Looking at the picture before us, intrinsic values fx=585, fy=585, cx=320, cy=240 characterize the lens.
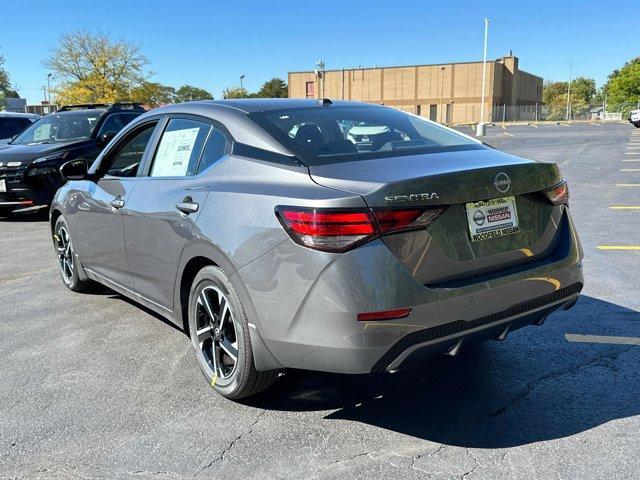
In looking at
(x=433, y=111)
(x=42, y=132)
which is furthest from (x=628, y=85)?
(x=42, y=132)

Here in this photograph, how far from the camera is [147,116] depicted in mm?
4273

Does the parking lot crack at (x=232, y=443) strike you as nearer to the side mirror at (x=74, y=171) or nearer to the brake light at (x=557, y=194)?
the brake light at (x=557, y=194)

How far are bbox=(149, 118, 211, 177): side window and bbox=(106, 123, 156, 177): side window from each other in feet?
0.97

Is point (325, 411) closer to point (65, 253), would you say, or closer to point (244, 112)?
point (244, 112)

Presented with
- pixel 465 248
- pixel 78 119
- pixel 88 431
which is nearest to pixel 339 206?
pixel 465 248

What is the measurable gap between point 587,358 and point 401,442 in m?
1.64

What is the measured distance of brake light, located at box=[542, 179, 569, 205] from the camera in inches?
126

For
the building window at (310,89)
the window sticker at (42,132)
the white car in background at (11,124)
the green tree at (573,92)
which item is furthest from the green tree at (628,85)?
the window sticker at (42,132)

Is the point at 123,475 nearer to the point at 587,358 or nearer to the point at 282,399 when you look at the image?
the point at 282,399

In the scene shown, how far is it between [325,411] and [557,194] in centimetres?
177

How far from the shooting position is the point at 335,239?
2590 millimetres

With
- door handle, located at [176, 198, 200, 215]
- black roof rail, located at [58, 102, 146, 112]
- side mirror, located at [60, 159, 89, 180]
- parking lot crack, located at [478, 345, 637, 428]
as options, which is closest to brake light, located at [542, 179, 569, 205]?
parking lot crack, located at [478, 345, 637, 428]

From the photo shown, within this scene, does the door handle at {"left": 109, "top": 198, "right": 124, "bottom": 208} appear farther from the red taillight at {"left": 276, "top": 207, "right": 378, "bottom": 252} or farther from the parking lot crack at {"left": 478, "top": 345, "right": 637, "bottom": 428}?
the parking lot crack at {"left": 478, "top": 345, "right": 637, "bottom": 428}

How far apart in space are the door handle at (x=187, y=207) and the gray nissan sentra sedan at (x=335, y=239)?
0.4 inches
